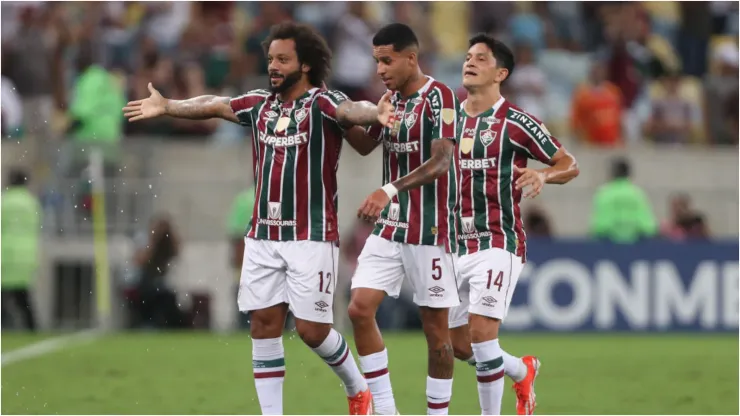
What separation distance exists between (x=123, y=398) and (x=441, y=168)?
4.35 m

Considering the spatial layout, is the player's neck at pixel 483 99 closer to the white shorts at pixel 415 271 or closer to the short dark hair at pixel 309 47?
the white shorts at pixel 415 271

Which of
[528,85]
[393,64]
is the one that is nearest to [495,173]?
[393,64]

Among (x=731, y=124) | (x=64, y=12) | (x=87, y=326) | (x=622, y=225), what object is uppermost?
(x=64, y=12)

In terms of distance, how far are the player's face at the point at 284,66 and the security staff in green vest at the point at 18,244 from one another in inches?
431

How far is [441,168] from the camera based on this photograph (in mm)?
9695

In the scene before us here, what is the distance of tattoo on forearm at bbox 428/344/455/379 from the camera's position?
10195mm

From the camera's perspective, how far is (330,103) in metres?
9.84

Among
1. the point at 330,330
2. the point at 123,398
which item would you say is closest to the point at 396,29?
the point at 330,330

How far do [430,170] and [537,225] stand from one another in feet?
37.1

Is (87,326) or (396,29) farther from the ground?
(396,29)

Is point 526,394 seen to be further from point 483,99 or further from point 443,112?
point 443,112

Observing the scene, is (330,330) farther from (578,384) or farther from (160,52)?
(160,52)

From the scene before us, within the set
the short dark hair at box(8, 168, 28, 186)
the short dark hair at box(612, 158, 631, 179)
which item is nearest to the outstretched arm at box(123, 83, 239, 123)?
the short dark hair at box(8, 168, 28, 186)

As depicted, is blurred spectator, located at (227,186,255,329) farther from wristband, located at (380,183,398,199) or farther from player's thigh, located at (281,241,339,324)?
wristband, located at (380,183,398,199)
